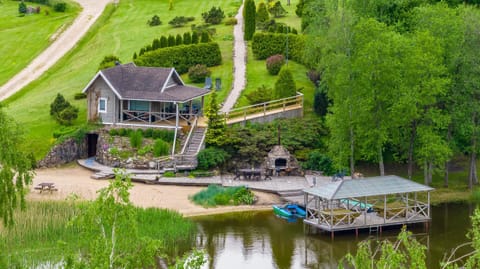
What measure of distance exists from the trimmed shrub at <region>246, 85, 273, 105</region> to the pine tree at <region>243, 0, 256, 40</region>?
17010mm

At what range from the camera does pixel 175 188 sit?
177 feet

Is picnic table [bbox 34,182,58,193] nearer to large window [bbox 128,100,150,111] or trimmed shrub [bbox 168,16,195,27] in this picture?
large window [bbox 128,100,150,111]

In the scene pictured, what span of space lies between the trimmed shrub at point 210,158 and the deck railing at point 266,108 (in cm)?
399

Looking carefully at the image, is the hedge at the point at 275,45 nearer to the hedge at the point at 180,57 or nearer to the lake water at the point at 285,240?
the hedge at the point at 180,57

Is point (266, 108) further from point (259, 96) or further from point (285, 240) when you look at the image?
point (285, 240)

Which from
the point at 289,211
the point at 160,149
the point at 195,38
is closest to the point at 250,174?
the point at 160,149

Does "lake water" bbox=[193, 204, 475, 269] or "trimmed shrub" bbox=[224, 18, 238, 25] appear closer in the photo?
"lake water" bbox=[193, 204, 475, 269]

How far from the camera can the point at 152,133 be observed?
194ft

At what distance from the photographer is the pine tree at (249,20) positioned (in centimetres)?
8056

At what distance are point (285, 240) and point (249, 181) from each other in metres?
11.7

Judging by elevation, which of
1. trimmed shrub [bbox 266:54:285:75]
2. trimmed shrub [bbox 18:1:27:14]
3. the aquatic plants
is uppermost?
trimmed shrub [bbox 18:1:27:14]

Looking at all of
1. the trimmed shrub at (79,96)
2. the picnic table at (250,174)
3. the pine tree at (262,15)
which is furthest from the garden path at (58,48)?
the picnic table at (250,174)

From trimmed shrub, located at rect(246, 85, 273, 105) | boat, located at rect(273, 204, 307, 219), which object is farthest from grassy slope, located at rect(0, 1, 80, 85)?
boat, located at rect(273, 204, 307, 219)

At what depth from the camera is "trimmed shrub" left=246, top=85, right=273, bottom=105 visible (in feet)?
211
